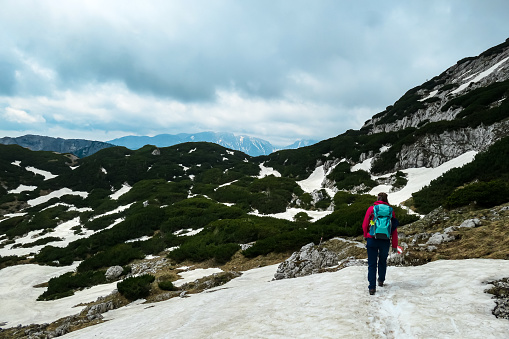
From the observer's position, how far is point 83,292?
1588 centimetres

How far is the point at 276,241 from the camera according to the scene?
17.1 meters

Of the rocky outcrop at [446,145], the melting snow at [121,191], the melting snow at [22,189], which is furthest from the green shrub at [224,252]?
the melting snow at [22,189]

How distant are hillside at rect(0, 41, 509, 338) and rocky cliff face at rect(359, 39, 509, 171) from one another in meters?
0.22

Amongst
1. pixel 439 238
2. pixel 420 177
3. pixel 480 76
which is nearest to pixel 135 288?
pixel 439 238

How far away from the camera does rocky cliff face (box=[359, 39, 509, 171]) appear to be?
3247 centimetres

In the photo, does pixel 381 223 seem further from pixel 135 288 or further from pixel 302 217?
pixel 302 217

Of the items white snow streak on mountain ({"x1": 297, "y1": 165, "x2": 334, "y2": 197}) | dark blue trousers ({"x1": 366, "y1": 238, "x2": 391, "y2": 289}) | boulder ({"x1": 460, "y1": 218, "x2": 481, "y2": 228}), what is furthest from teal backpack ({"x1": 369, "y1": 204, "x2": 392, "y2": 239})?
white snow streak on mountain ({"x1": 297, "y1": 165, "x2": 334, "y2": 197})

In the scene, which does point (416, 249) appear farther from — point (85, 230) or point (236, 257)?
point (85, 230)

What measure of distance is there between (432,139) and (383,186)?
377 inches

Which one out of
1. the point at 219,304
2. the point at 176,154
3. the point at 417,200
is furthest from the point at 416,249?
the point at 176,154

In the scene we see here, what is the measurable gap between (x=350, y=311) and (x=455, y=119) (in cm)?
4403

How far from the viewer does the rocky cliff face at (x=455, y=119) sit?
32.5 meters

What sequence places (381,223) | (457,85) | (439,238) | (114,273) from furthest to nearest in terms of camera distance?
(457,85)
(114,273)
(439,238)
(381,223)

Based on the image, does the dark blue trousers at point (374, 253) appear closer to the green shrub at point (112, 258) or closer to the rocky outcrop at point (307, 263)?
the rocky outcrop at point (307, 263)
